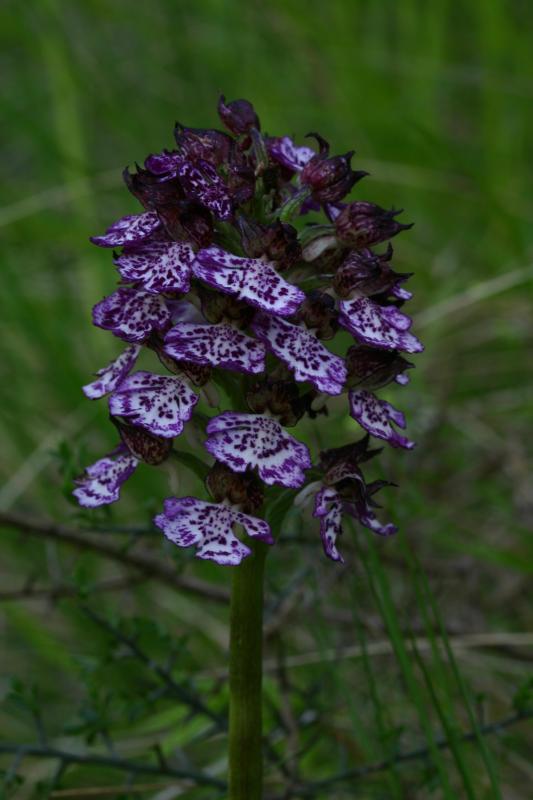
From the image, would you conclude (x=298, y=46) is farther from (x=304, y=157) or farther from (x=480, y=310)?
(x=304, y=157)

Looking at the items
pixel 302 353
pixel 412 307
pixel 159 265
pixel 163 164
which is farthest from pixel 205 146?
pixel 412 307

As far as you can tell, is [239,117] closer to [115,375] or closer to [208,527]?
[115,375]

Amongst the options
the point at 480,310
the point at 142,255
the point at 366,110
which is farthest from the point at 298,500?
the point at 366,110

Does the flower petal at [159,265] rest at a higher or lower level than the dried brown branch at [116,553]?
lower

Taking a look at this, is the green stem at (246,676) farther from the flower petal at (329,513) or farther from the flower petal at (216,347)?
the flower petal at (216,347)

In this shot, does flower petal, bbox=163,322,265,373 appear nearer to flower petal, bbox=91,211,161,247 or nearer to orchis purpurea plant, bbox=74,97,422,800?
orchis purpurea plant, bbox=74,97,422,800

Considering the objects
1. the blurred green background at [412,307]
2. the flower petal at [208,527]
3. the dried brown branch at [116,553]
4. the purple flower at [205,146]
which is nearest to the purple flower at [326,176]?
the purple flower at [205,146]
